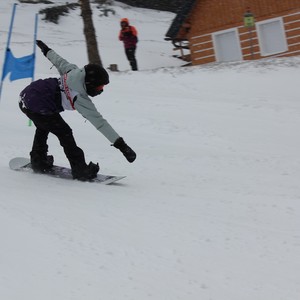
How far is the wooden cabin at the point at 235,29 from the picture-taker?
68.2 feet

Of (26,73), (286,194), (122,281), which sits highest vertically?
(26,73)

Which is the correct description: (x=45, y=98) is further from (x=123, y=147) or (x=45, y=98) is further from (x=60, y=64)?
(x=123, y=147)

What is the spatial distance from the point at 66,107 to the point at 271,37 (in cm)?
1681

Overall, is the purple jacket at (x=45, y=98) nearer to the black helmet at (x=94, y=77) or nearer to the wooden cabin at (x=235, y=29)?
the black helmet at (x=94, y=77)

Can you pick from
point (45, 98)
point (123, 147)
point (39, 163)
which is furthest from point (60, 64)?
point (123, 147)

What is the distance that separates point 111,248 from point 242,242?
40.8 inches

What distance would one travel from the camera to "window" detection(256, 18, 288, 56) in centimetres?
2103

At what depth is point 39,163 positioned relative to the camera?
21.3 ft

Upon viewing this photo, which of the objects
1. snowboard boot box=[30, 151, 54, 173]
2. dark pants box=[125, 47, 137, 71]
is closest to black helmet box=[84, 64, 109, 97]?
snowboard boot box=[30, 151, 54, 173]

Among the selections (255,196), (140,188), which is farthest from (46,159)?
(255,196)

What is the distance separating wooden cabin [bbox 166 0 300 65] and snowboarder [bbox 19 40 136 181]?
15.1 meters

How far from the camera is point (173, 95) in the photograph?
1188 centimetres

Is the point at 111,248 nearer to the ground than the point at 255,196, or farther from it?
farther from it

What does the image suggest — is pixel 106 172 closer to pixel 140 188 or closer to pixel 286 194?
pixel 140 188
